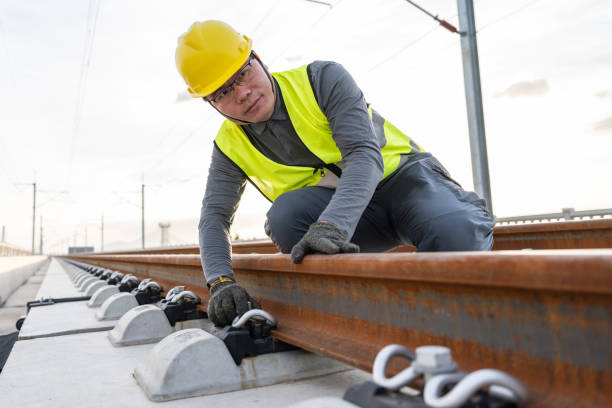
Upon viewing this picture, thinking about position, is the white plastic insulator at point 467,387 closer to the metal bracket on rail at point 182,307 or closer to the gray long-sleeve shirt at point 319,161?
the gray long-sleeve shirt at point 319,161

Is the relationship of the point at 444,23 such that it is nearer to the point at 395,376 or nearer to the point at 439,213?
the point at 439,213

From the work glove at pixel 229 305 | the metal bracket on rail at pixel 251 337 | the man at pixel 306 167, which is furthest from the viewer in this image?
the man at pixel 306 167

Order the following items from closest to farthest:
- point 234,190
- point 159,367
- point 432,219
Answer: point 159,367 → point 432,219 → point 234,190

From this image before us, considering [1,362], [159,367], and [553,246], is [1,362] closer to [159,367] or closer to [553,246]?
[159,367]

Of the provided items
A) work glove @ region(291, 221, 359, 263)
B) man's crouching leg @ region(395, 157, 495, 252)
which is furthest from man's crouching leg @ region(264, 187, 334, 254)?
work glove @ region(291, 221, 359, 263)

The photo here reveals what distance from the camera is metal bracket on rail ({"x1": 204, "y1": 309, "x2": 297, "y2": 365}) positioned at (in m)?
1.94

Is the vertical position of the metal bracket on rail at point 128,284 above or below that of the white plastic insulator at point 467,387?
above

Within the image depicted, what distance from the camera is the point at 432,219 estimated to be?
2.79m

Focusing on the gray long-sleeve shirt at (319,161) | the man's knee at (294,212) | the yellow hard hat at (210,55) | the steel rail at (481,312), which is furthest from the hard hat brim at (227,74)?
the steel rail at (481,312)

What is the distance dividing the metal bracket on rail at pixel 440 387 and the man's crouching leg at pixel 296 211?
195 cm

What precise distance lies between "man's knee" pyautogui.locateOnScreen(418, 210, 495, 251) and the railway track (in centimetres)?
85

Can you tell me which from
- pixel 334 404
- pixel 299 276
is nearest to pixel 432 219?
pixel 299 276

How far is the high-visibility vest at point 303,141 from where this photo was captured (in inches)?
119

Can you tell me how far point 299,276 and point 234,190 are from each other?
1189mm
